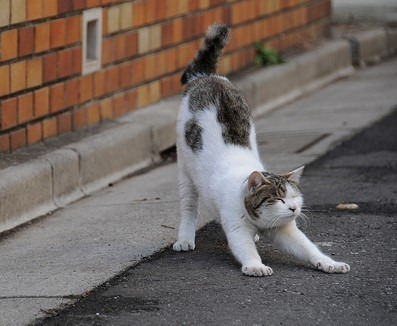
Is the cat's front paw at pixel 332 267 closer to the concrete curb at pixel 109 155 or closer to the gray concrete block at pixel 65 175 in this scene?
the concrete curb at pixel 109 155

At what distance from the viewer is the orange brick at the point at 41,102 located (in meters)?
7.38

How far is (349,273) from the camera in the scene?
17.8 ft

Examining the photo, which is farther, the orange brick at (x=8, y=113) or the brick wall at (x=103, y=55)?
the brick wall at (x=103, y=55)

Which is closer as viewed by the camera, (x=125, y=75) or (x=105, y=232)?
(x=105, y=232)

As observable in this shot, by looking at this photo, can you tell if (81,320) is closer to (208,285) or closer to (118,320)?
(118,320)

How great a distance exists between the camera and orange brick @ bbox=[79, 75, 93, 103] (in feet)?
26.2

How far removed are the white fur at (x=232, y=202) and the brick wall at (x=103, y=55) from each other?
1417mm

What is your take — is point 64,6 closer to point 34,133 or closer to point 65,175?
point 34,133

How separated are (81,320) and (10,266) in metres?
1.04

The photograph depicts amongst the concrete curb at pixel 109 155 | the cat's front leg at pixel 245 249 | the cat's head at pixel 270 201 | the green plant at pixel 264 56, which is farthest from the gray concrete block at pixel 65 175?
the green plant at pixel 264 56

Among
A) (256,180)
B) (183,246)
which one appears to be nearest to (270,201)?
(256,180)

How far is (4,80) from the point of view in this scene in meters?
6.97

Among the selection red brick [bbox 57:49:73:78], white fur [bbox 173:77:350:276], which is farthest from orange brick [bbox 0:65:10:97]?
white fur [bbox 173:77:350:276]

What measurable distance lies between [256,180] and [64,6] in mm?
2750
